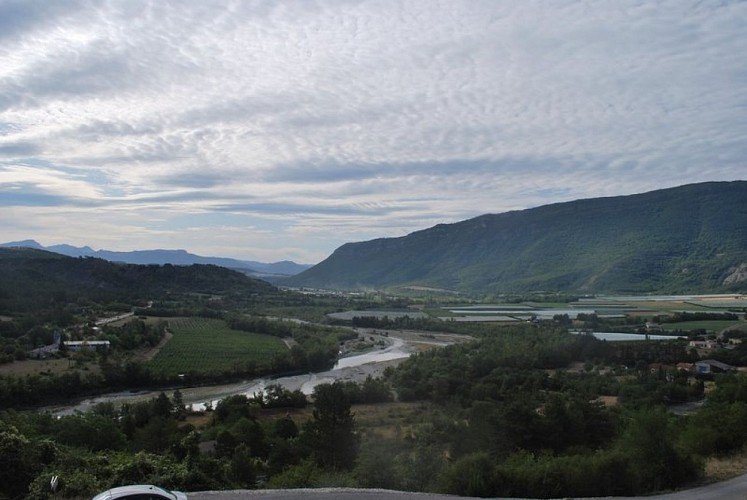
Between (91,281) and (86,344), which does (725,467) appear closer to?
(86,344)

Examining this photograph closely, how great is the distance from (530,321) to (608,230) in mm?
102350

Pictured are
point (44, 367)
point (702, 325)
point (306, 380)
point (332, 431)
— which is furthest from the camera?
point (702, 325)

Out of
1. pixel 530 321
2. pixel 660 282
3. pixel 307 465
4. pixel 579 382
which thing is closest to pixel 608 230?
pixel 660 282

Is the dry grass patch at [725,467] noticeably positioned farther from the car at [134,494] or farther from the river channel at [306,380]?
the river channel at [306,380]

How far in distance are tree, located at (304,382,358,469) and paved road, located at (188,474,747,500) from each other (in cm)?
942

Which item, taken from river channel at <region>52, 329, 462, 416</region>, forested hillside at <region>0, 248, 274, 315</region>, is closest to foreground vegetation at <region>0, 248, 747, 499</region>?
forested hillside at <region>0, 248, 274, 315</region>

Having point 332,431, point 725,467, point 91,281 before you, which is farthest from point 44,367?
point 91,281

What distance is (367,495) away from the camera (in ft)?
38.6

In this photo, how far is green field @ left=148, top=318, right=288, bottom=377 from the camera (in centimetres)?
6042

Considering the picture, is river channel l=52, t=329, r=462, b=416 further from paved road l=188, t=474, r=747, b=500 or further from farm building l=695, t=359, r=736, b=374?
paved road l=188, t=474, r=747, b=500

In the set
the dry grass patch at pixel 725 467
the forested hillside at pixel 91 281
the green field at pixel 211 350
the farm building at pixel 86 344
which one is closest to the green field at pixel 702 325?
the green field at pixel 211 350

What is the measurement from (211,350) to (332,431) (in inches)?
1967

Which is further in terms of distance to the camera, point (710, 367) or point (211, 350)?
point (211, 350)

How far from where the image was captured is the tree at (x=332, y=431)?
21.6 meters
